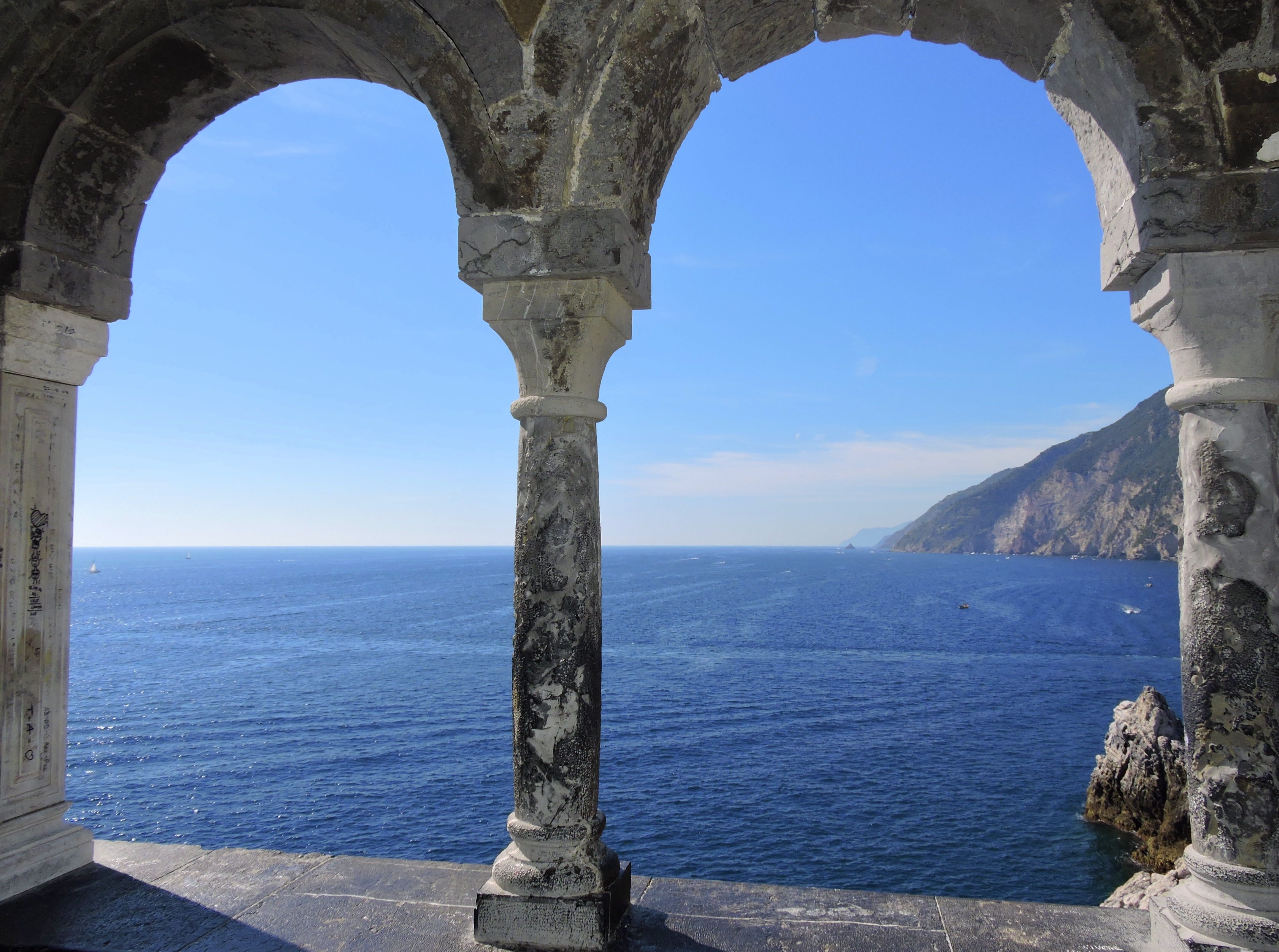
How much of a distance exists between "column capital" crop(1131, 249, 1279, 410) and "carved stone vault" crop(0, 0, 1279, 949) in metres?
0.01

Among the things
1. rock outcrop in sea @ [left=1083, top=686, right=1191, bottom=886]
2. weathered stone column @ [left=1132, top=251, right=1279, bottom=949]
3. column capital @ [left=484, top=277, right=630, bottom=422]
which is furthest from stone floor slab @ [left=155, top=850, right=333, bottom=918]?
rock outcrop in sea @ [left=1083, top=686, right=1191, bottom=886]

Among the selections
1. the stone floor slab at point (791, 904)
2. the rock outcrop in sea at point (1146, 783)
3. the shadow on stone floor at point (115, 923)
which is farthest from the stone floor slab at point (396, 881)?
the rock outcrop in sea at point (1146, 783)

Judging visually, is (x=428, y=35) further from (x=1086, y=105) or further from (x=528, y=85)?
(x=1086, y=105)

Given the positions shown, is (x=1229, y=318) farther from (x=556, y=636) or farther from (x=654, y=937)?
(x=654, y=937)

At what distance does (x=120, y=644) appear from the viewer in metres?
64.6

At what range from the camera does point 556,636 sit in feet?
12.5

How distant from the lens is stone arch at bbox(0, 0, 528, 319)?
3906 mm

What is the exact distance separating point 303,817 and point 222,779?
595cm

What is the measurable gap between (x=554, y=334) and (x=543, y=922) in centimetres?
263

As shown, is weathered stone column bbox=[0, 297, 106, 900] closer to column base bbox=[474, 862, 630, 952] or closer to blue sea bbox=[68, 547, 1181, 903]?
column base bbox=[474, 862, 630, 952]

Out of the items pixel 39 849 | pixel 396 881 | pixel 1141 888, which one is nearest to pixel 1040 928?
pixel 396 881

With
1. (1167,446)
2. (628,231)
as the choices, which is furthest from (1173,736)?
(1167,446)

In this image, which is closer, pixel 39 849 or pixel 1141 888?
pixel 39 849

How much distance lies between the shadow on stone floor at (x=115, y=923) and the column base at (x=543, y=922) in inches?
33.2
